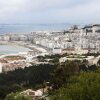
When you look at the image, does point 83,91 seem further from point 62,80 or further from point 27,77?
point 27,77

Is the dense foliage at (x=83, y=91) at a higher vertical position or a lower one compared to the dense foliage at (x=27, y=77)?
higher

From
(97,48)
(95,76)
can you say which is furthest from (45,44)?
(95,76)

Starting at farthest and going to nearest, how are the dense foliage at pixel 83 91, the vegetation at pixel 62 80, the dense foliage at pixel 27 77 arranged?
1. the dense foliage at pixel 27 77
2. the vegetation at pixel 62 80
3. the dense foliage at pixel 83 91

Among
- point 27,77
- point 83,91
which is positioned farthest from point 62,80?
point 27,77

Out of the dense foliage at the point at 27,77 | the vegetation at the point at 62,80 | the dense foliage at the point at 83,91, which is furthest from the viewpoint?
the dense foliage at the point at 27,77

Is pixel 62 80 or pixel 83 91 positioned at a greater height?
pixel 83 91

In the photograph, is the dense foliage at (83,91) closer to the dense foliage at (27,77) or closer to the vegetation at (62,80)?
the vegetation at (62,80)

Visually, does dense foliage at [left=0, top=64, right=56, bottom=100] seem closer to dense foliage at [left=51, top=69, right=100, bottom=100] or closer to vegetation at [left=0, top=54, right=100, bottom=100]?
vegetation at [left=0, top=54, right=100, bottom=100]

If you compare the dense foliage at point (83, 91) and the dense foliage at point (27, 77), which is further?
the dense foliage at point (27, 77)

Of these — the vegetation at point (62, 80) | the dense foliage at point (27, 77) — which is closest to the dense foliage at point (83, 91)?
the vegetation at point (62, 80)

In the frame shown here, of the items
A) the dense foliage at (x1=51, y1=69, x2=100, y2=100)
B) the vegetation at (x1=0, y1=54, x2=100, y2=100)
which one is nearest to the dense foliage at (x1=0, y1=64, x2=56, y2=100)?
the vegetation at (x1=0, y1=54, x2=100, y2=100)

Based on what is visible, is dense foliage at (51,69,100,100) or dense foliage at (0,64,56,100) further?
dense foliage at (0,64,56,100)

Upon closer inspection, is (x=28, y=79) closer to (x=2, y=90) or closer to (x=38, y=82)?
(x=38, y=82)
